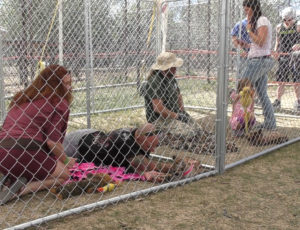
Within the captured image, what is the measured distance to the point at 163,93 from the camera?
13.0ft

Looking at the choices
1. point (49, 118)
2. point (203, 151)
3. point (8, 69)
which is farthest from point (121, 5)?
point (49, 118)

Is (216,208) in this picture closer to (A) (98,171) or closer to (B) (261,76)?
(A) (98,171)

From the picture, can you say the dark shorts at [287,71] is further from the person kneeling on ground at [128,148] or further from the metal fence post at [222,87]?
the person kneeling on ground at [128,148]

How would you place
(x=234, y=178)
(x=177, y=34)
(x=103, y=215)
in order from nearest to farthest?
(x=103, y=215)
(x=234, y=178)
(x=177, y=34)

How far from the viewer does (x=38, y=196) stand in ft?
9.11

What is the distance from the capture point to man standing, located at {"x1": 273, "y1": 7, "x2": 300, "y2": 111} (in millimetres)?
6014

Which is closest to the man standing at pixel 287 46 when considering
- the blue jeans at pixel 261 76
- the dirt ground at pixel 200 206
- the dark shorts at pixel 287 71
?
the dark shorts at pixel 287 71

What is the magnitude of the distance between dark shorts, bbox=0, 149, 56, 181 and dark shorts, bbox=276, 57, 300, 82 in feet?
15.0

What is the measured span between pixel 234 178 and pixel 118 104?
394 centimetres

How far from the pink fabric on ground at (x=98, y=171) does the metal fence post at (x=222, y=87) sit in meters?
0.67

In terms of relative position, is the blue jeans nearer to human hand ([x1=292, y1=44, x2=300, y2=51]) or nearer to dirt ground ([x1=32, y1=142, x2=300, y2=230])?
dirt ground ([x1=32, y1=142, x2=300, y2=230])

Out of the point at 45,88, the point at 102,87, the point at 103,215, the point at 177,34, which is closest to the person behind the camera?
the point at 103,215

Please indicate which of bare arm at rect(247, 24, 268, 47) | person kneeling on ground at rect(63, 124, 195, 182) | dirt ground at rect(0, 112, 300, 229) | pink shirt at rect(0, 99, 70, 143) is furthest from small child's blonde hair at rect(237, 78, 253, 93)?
pink shirt at rect(0, 99, 70, 143)

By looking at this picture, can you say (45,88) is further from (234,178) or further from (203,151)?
(203,151)
